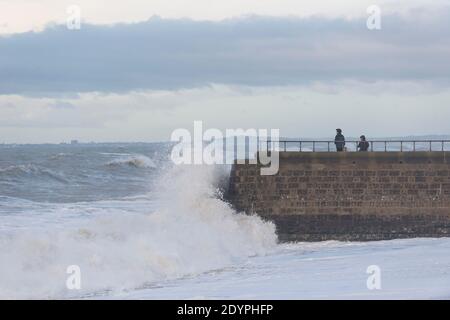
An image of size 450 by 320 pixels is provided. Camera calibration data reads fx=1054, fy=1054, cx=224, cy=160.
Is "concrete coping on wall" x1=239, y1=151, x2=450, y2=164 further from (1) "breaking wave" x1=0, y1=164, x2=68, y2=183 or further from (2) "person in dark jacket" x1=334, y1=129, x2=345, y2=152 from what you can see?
(1) "breaking wave" x1=0, y1=164, x2=68, y2=183

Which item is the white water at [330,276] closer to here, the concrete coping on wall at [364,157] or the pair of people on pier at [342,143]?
the concrete coping on wall at [364,157]

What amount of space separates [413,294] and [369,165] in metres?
9.09

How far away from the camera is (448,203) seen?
23.0 metres

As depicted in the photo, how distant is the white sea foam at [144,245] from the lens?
55.7 feet

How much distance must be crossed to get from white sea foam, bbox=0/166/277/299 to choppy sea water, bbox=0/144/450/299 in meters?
0.02

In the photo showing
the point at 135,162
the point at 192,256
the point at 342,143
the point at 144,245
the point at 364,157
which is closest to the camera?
the point at 144,245

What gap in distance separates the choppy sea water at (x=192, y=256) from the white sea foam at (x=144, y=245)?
A: 2 centimetres

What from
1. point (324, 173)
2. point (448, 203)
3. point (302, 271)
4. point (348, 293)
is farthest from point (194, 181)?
point (348, 293)

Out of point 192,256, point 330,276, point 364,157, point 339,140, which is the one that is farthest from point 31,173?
point 330,276

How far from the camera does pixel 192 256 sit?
20.2m

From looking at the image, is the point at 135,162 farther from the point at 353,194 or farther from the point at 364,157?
the point at 364,157

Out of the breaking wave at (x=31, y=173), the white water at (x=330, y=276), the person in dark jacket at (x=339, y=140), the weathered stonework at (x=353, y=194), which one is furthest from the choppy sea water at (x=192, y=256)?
the breaking wave at (x=31, y=173)

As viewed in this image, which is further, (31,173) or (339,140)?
(31,173)

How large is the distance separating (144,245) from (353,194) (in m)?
5.56
